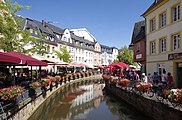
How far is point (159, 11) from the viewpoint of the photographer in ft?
63.1

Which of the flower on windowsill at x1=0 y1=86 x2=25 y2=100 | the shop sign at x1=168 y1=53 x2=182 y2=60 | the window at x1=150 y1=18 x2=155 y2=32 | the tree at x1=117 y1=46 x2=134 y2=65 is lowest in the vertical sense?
the flower on windowsill at x1=0 y1=86 x2=25 y2=100

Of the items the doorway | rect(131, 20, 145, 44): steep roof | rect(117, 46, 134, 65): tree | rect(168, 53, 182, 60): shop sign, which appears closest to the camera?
rect(168, 53, 182, 60): shop sign

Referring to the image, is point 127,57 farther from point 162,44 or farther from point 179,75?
point 179,75

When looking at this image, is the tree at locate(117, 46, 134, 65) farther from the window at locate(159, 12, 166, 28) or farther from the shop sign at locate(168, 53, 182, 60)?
the shop sign at locate(168, 53, 182, 60)

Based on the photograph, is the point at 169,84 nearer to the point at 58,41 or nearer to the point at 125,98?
the point at 125,98

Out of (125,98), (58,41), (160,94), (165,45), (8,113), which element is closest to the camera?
(8,113)

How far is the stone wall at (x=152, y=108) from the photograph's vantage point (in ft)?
26.6

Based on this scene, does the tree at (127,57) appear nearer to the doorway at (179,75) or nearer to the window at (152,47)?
the window at (152,47)

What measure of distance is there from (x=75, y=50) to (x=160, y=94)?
47849 millimetres

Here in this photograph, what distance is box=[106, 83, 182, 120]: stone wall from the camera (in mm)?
8104

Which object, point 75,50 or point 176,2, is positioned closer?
point 176,2

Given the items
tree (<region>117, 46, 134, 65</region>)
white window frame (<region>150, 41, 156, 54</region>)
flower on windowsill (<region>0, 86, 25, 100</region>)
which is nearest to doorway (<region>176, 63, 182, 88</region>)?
white window frame (<region>150, 41, 156, 54</region>)

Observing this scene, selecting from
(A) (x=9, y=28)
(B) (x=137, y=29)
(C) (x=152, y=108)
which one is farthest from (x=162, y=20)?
(A) (x=9, y=28)

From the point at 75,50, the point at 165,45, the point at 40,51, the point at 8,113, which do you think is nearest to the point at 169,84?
the point at 165,45
